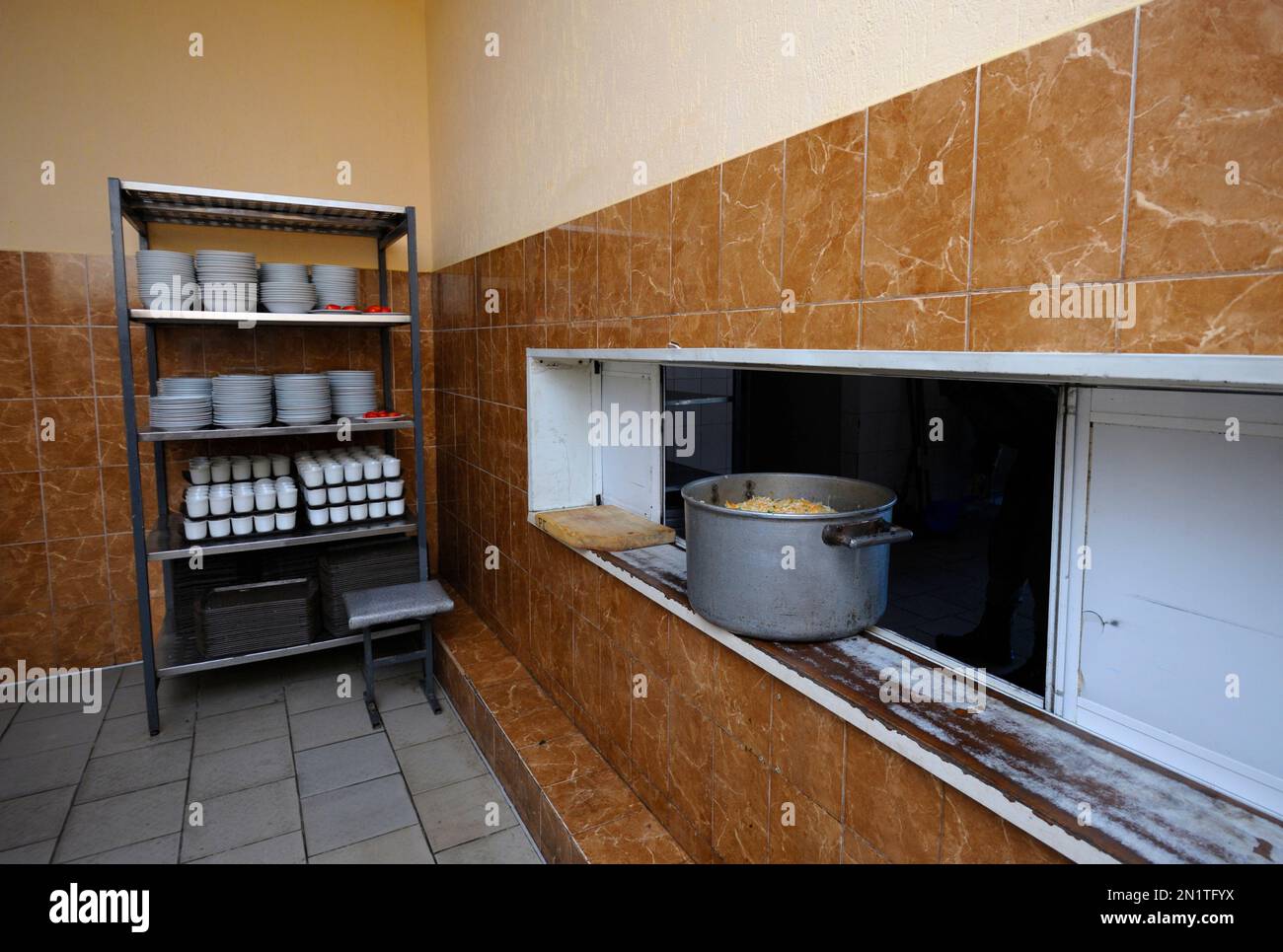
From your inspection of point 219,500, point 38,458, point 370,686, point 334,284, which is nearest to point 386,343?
point 334,284

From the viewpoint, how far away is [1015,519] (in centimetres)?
149

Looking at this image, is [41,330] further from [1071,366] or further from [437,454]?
[1071,366]

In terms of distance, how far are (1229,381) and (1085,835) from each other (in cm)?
58

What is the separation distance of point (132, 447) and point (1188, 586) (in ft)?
10.6

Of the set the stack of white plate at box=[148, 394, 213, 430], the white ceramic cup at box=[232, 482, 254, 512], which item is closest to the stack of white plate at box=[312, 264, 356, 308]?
the stack of white plate at box=[148, 394, 213, 430]

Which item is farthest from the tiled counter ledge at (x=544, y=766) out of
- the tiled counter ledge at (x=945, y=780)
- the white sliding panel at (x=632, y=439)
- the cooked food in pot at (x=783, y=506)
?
the cooked food in pot at (x=783, y=506)

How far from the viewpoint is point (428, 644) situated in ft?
10.7

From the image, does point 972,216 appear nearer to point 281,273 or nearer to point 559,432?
point 559,432

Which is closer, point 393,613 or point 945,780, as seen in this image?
point 945,780

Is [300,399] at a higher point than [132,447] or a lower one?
higher

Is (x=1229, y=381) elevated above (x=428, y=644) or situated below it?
above

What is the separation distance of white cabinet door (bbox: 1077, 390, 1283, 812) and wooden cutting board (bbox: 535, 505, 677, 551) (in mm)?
1294
